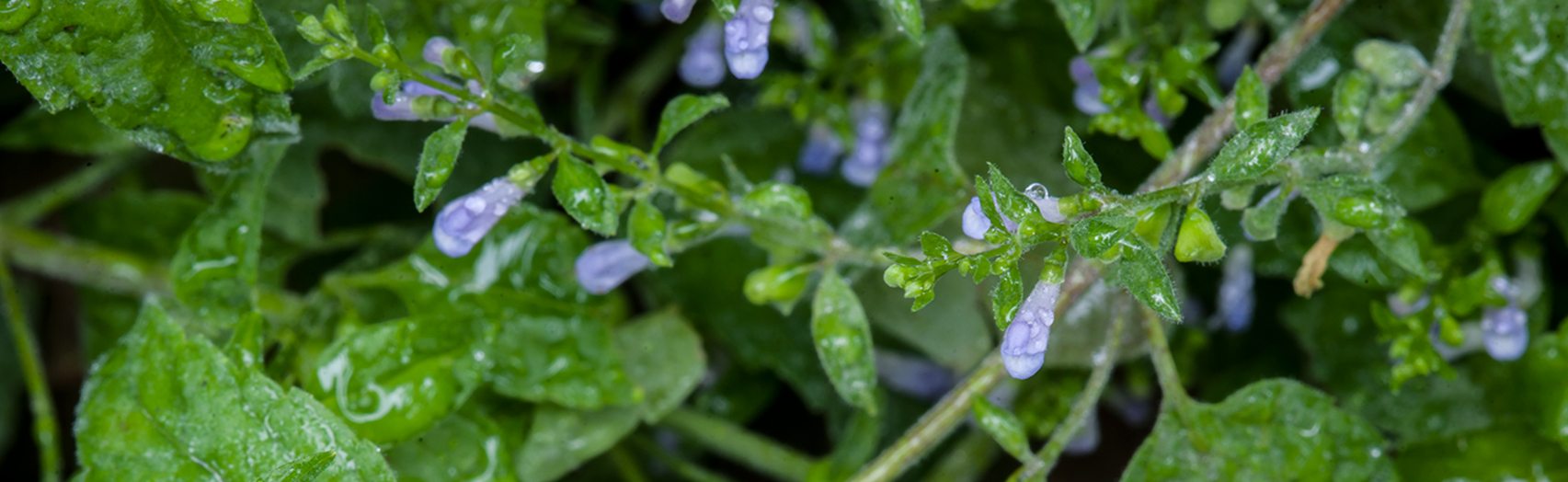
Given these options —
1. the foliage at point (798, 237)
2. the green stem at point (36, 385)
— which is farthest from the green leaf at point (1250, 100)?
the green stem at point (36, 385)

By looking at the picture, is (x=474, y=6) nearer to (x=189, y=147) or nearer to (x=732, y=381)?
(x=189, y=147)

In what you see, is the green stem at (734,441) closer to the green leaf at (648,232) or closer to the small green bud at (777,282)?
the small green bud at (777,282)

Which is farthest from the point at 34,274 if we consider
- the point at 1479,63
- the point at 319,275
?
the point at 1479,63

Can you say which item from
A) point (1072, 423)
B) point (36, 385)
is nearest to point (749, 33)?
point (1072, 423)

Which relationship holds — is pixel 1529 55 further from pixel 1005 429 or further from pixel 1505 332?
pixel 1005 429

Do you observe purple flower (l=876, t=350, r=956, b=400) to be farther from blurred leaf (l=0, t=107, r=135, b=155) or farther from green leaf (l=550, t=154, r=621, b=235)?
blurred leaf (l=0, t=107, r=135, b=155)
